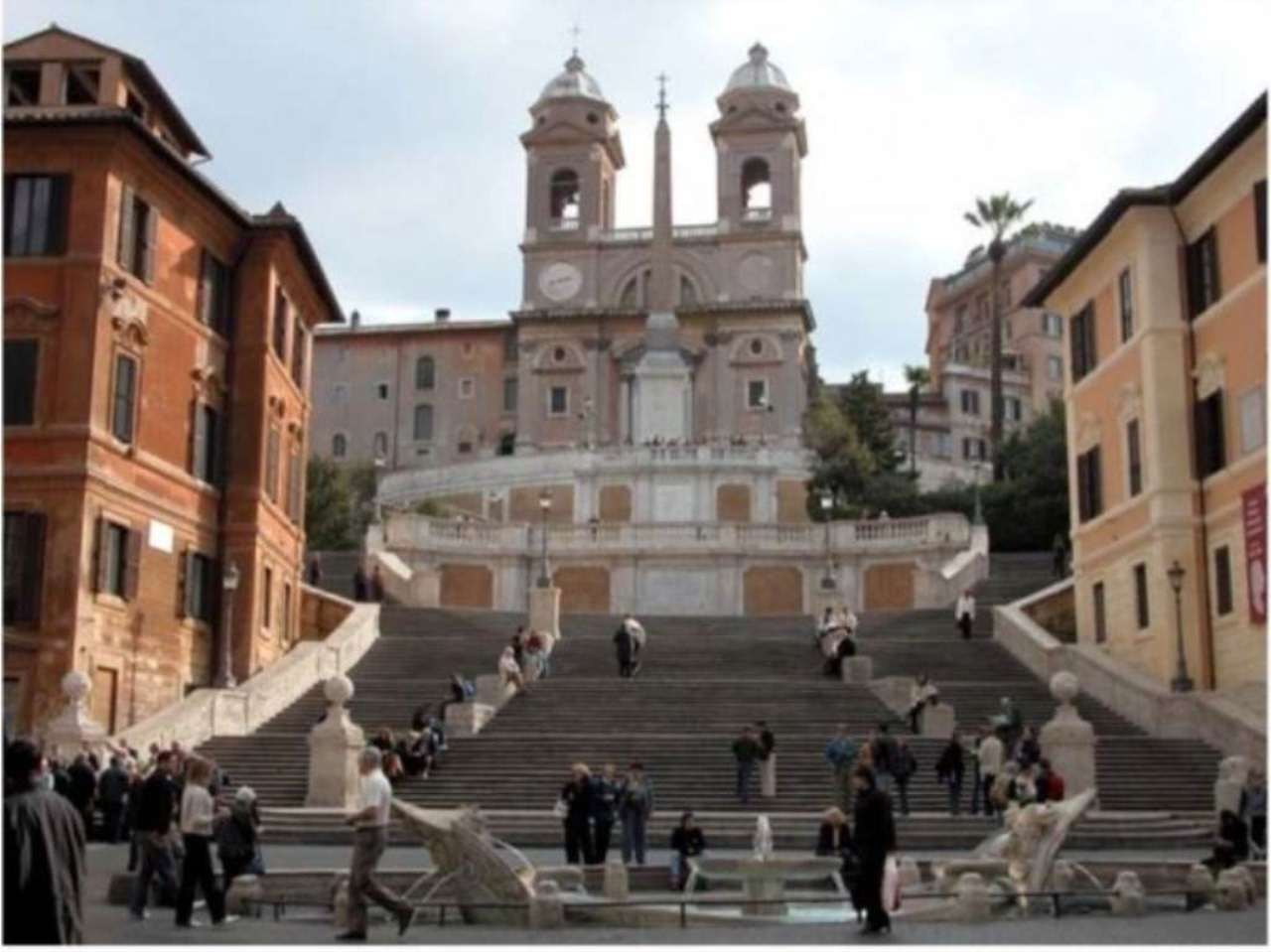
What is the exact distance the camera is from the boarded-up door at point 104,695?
30828mm

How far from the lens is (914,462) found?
273 feet

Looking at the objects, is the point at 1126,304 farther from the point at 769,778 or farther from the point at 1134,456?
the point at 769,778

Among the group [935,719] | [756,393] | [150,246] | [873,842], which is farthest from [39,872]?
[756,393]

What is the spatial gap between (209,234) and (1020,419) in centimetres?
8655

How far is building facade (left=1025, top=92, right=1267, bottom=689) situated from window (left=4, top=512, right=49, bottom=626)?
20.2 metres

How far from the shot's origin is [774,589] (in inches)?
2196

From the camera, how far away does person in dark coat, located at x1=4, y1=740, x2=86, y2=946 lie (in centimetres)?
747

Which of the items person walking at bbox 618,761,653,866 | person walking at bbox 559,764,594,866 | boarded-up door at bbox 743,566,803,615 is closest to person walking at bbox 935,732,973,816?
person walking at bbox 618,761,653,866

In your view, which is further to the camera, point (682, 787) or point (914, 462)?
point (914, 462)

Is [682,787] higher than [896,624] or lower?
lower

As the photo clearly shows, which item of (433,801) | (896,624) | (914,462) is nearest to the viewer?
(433,801)

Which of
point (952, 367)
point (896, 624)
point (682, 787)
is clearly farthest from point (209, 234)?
point (952, 367)

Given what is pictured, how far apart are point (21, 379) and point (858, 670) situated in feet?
54.9

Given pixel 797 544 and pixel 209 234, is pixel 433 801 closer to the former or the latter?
pixel 209 234
